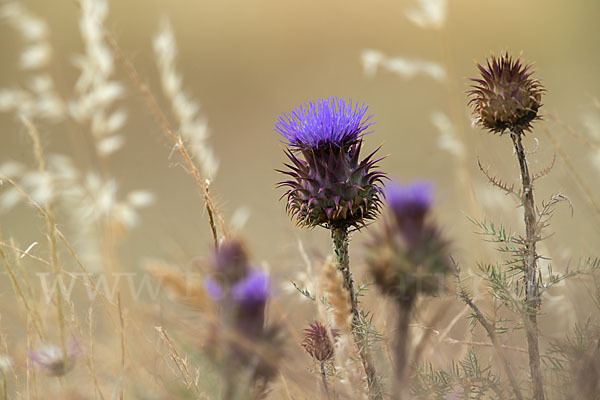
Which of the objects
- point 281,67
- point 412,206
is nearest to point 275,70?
point 281,67

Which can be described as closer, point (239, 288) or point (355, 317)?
point (239, 288)

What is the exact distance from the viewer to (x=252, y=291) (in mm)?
1393

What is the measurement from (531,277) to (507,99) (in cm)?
63

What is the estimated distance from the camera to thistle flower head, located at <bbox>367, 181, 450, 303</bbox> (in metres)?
1.47

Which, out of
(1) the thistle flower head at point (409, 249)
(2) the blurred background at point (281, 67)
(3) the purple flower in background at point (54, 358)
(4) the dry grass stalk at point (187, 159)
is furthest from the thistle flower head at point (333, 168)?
(2) the blurred background at point (281, 67)

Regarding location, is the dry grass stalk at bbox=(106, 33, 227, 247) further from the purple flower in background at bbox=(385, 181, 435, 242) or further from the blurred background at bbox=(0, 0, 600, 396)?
the blurred background at bbox=(0, 0, 600, 396)

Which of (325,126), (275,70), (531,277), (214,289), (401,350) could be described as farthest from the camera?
(275,70)

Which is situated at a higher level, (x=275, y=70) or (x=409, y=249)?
(x=275, y=70)

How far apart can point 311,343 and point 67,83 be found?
1015 centimetres

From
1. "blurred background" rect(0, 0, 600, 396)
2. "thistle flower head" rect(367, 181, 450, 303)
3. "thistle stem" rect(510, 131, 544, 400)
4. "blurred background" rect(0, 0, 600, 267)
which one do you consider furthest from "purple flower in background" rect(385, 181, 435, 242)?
"blurred background" rect(0, 0, 600, 267)

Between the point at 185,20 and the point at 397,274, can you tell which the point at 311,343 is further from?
the point at 185,20

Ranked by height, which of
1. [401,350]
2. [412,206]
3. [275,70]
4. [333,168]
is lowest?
[401,350]

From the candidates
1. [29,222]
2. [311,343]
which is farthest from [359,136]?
[29,222]

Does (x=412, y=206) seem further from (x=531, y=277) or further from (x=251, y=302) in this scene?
(x=531, y=277)
